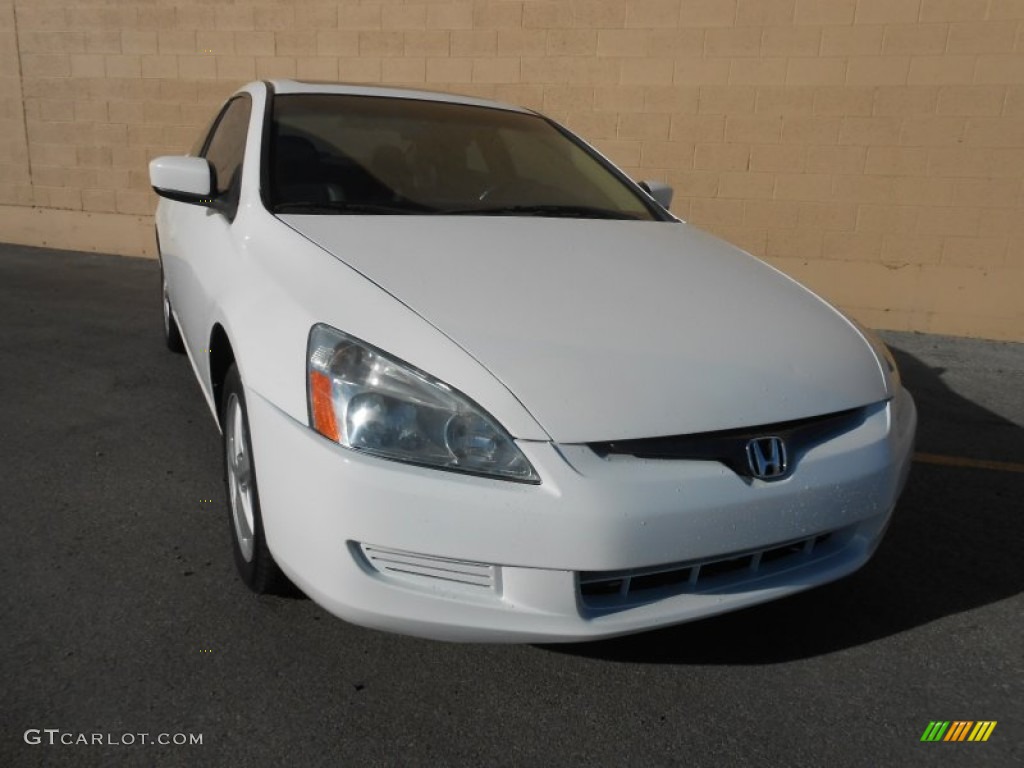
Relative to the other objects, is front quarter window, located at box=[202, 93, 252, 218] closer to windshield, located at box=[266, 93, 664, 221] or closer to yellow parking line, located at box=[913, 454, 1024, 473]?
windshield, located at box=[266, 93, 664, 221]

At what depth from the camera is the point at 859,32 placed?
20.2ft

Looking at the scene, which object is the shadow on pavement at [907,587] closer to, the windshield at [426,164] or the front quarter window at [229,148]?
the windshield at [426,164]

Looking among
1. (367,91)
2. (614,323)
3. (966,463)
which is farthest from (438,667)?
(966,463)

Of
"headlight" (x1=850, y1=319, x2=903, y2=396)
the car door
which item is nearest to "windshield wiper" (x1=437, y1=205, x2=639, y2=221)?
the car door

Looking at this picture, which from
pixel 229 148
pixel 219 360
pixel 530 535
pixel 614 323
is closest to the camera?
pixel 530 535

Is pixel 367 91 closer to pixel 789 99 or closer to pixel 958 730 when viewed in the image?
pixel 958 730

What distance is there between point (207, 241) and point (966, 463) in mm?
3215

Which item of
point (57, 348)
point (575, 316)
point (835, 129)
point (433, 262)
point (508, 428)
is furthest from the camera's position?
point (835, 129)

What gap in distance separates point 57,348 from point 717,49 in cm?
487

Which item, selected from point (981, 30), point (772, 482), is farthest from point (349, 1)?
point (772, 482)

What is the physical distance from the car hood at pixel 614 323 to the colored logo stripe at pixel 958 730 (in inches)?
30.7

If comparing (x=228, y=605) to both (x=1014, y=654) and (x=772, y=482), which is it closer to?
(x=772, y=482)

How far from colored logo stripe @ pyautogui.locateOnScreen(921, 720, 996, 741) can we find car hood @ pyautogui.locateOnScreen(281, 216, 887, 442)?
780 millimetres

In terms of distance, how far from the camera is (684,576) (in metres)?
2.01
